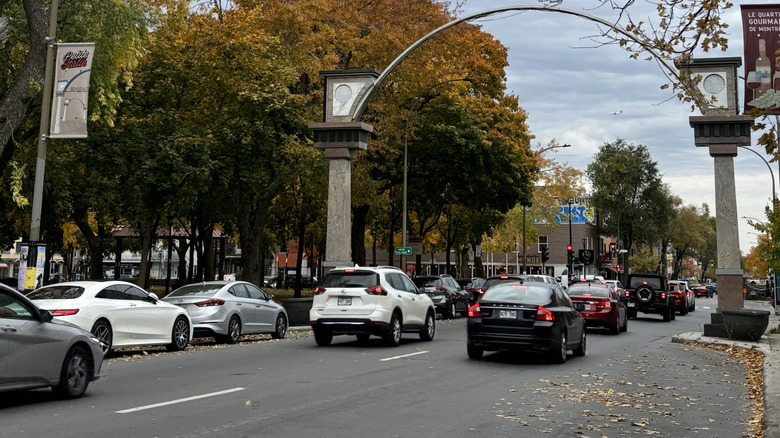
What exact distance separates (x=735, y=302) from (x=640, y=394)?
12453 millimetres

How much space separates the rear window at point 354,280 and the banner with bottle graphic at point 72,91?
6190mm

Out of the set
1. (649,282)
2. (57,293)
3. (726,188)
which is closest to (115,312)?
(57,293)

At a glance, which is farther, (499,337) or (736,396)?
(499,337)

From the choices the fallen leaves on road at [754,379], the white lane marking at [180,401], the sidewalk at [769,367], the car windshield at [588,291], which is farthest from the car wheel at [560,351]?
the car windshield at [588,291]

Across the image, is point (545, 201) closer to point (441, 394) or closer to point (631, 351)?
point (631, 351)

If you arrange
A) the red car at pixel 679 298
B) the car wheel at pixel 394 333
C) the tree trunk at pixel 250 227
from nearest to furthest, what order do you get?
the car wheel at pixel 394 333
the tree trunk at pixel 250 227
the red car at pixel 679 298

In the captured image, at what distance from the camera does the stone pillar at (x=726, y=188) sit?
870 inches

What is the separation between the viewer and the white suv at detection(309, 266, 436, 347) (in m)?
17.5

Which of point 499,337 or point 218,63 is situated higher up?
point 218,63

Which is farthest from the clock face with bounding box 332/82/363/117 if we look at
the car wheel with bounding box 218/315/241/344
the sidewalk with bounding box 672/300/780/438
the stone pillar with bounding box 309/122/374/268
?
the sidewalk with bounding box 672/300/780/438

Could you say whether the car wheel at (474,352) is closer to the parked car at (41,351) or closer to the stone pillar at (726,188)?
the parked car at (41,351)

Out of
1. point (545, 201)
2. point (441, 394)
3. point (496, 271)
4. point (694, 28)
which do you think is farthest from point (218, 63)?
point (496, 271)

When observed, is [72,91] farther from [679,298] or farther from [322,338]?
[679,298]

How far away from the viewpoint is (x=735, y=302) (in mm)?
22172
